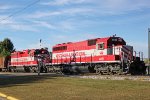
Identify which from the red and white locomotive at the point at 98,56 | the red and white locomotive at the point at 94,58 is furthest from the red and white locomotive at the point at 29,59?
the red and white locomotive at the point at 98,56

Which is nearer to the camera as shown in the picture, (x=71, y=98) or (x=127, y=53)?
(x=71, y=98)

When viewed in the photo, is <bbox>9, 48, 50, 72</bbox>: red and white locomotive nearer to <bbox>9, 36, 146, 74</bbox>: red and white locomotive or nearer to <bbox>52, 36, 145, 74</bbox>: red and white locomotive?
<bbox>9, 36, 146, 74</bbox>: red and white locomotive

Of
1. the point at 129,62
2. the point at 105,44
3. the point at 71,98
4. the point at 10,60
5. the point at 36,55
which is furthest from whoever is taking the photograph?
the point at 10,60

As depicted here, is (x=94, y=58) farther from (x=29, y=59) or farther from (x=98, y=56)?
(x=29, y=59)

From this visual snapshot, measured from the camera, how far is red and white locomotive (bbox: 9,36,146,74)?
35.1 meters

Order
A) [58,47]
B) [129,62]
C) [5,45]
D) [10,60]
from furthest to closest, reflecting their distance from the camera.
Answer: [5,45]
[10,60]
[58,47]
[129,62]

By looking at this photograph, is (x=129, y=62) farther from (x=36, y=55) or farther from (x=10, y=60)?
(x=10, y=60)

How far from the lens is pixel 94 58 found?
127 ft

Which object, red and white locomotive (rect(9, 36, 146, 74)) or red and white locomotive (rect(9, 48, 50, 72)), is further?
red and white locomotive (rect(9, 48, 50, 72))

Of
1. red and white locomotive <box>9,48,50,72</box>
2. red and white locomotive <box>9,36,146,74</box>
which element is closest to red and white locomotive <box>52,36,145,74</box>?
red and white locomotive <box>9,36,146,74</box>

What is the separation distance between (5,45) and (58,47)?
279 feet

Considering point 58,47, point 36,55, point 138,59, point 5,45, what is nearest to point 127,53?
point 138,59

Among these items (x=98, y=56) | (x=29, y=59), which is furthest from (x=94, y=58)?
(x=29, y=59)

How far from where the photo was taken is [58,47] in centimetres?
4600
